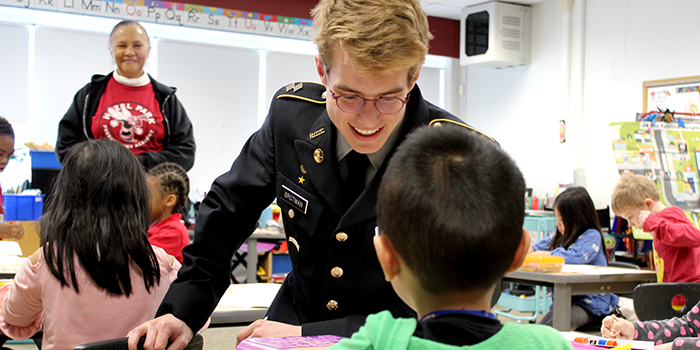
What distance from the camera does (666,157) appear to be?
5004mm

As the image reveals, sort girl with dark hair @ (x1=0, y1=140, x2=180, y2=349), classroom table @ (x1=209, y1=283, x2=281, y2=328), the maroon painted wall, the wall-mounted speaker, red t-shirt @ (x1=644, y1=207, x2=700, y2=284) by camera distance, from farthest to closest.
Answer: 1. the wall-mounted speaker
2. the maroon painted wall
3. red t-shirt @ (x1=644, y1=207, x2=700, y2=284)
4. classroom table @ (x1=209, y1=283, x2=281, y2=328)
5. girl with dark hair @ (x1=0, y1=140, x2=180, y2=349)

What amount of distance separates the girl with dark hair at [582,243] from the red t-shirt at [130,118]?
7.51ft

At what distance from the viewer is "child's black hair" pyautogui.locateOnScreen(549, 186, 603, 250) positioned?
381 centimetres

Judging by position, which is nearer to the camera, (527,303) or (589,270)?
(589,270)

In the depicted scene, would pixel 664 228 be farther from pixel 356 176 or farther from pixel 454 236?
pixel 454 236

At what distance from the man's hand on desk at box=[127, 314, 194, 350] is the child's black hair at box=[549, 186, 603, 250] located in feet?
10.3

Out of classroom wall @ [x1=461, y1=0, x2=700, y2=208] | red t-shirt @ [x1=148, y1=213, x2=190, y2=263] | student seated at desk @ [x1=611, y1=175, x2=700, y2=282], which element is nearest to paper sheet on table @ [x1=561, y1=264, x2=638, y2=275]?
student seated at desk @ [x1=611, y1=175, x2=700, y2=282]

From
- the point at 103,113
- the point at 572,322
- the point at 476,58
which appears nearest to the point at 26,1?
the point at 103,113

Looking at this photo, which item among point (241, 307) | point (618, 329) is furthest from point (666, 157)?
point (241, 307)

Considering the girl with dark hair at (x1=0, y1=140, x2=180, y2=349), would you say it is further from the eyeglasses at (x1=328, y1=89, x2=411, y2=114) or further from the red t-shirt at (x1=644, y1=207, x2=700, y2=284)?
the red t-shirt at (x1=644, y1=207, x2=700, y2=284)

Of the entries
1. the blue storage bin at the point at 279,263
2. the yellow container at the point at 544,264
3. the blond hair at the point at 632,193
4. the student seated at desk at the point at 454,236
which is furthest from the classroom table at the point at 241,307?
the blue storage bin at the point at 279,263

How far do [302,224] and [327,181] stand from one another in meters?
0.10

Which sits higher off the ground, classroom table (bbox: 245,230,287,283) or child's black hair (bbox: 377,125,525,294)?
child's black hair (bbox: 377,125,525,294)

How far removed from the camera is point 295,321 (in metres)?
1.20
